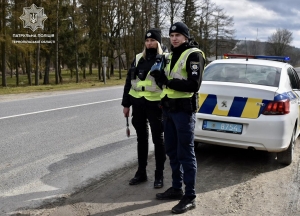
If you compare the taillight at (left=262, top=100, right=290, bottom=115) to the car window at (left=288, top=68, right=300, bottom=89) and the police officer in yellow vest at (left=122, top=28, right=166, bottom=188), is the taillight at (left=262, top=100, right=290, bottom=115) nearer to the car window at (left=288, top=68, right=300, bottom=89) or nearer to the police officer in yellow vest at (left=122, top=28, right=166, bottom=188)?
the car window at (left=288, top=68, right=300, bottom=89)

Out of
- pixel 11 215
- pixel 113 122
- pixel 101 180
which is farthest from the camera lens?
pixel 113 122

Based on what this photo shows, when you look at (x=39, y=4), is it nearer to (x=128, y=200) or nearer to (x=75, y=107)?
(x=75, y=107)

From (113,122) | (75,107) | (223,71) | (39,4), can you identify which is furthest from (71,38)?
(223,71)

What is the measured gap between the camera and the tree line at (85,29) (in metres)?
25.7

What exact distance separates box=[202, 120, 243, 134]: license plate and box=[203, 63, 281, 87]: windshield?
2.61ft

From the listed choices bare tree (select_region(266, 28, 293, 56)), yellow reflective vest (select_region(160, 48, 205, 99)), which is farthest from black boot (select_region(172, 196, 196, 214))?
bare tree (select_region(266, 28, 293, 56))

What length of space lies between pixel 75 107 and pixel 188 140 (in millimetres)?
7750

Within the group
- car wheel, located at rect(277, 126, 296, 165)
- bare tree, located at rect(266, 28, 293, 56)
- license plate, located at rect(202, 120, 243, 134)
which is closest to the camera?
license plate, located at rect(202, 120, 243, 134)

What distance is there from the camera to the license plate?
463 cm

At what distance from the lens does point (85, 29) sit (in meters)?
33.4

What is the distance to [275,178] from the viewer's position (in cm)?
445

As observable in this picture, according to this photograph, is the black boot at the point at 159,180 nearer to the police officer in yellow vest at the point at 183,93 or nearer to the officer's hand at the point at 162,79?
the police officer in yellow vest at the point at 183,93

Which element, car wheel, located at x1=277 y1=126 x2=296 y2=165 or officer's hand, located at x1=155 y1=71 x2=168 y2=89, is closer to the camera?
officer's hand, located at x1=155 y1=71 x2=168 y2=89

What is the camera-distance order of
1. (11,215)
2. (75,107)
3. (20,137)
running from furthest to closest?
(75,107)
(20,137)
(11,215)
